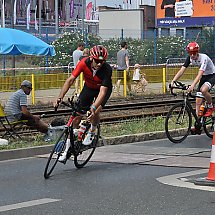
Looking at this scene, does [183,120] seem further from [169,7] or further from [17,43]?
[169,7]

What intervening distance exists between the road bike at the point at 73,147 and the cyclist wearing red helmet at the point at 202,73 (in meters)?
2.93

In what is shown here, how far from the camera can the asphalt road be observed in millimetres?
7327

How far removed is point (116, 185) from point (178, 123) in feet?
14.9

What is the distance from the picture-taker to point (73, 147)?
9.84m

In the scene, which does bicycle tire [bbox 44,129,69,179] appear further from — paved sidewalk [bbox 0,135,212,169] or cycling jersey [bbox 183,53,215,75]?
cycling jersey [bbox 183,53,215,75]

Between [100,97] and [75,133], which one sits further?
[75,133]

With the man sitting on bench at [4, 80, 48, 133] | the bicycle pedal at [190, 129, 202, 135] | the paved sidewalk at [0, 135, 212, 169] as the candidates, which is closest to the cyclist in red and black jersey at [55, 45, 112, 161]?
the paved sidewalk at [0, 135, 212, 169]

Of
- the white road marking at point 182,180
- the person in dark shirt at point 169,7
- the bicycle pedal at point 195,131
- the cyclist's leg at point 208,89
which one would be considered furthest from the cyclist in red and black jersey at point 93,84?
the person in dark shirt at point 169,7

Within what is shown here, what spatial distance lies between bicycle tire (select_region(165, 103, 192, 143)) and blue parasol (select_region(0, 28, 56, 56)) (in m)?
4.56

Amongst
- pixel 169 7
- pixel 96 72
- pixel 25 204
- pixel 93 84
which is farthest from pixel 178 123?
pixel 169 7

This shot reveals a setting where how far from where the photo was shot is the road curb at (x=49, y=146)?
11.2m

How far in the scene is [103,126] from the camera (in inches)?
607

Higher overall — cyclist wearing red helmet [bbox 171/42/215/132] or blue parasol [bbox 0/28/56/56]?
blue parasol [bbox 0/28/56/56]

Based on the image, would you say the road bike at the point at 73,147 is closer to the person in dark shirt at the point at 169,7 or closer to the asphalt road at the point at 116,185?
the asphalt road at the point at 116,185
